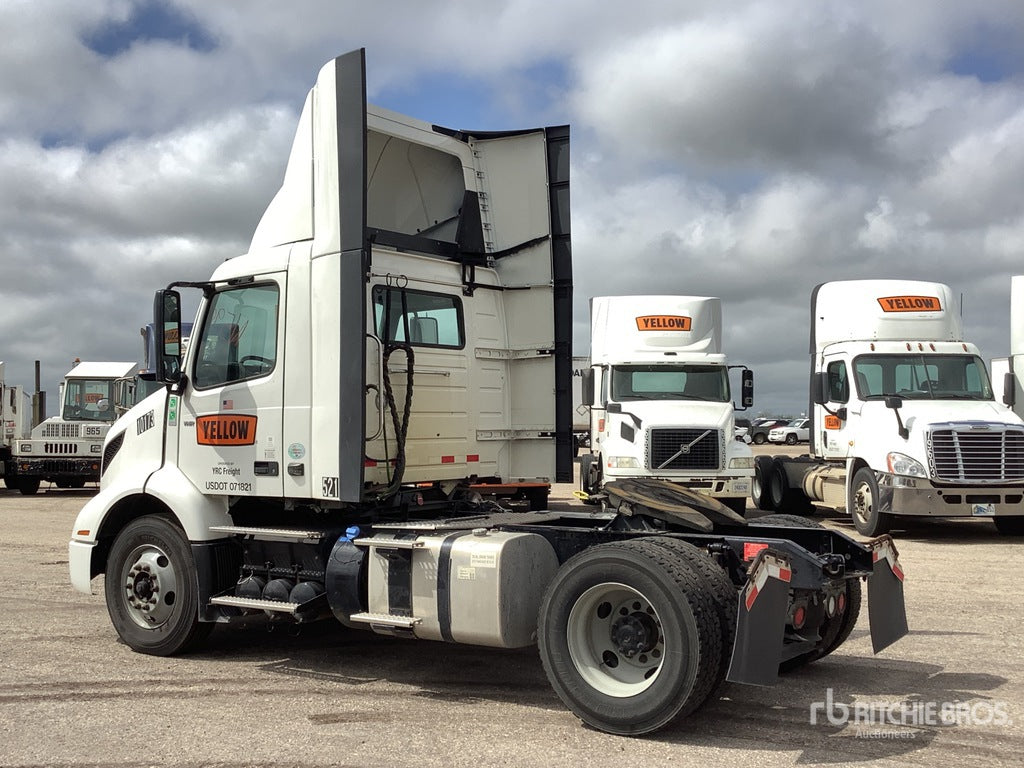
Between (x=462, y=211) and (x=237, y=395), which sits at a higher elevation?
(x=462, y=211)

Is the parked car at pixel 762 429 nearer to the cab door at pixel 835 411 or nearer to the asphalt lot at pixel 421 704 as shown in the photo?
the cab door at pixel 835 411

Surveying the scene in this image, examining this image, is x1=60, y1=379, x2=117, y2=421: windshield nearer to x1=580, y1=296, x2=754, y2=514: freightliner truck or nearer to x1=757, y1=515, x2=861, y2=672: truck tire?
x1=580, y1=296, x2=754, y2=514: freightliner truck

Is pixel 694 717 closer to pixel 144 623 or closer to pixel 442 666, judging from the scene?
pixel 442 666

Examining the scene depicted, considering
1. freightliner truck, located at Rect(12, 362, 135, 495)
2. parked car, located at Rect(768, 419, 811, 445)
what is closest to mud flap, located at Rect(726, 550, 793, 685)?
freightliner truck, located at Rect(12, 362, 135, 495)

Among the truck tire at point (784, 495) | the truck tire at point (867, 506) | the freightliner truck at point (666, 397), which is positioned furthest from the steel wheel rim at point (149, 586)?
the truck tire at point (784, 495)

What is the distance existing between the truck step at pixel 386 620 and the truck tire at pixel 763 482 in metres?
13.9

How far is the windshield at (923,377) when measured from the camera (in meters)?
15.3

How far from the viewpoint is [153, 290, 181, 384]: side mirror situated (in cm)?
722

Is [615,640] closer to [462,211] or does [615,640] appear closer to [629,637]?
[629,637]

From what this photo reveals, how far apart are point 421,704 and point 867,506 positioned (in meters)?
10.8

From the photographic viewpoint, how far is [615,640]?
18.3 ft

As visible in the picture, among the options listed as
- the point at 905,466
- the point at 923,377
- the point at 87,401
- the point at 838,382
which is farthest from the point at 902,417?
the point at 87,401

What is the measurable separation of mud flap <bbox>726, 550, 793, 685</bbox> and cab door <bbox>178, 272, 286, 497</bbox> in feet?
11.1

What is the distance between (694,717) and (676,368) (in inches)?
442
